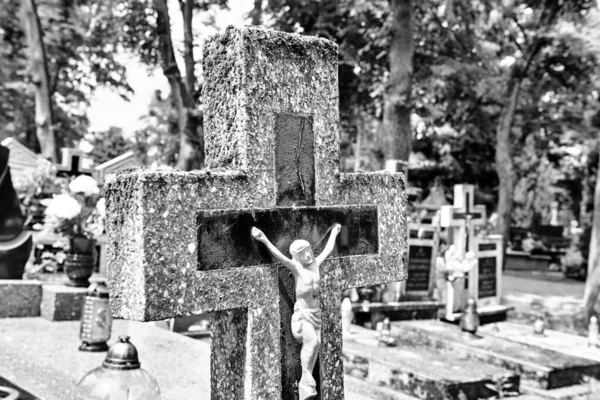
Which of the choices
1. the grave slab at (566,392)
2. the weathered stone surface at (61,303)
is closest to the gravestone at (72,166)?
the weathered stone surface at (61,303)

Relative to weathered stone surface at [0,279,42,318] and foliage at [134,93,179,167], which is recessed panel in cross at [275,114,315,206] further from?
foliage at [134,93,179,167]

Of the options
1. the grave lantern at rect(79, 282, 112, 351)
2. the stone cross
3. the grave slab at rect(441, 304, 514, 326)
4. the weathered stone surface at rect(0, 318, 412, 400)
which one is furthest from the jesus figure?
the stone cross

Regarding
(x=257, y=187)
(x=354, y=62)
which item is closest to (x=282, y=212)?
(x=257, y=187)

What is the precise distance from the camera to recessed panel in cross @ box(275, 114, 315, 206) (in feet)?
9.41

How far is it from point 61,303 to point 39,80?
24.3ft

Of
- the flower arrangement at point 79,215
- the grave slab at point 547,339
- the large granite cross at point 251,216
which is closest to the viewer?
the large granite cross at point 251,216

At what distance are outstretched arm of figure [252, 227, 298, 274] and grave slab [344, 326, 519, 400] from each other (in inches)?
147

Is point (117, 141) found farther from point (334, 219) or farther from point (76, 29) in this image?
point (334, 219)

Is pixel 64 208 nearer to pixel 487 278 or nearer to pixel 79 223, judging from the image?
pixel 79 223

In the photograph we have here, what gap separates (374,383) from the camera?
6668mm

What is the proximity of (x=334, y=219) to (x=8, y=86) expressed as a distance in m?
17.2

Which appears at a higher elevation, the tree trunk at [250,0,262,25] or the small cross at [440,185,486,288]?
the tree trunk at [250,0,262,25]

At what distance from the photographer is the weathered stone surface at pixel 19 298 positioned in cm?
815

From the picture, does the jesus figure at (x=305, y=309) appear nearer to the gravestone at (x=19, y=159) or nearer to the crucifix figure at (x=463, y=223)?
the crucifix figure at (x=463, y=223)
